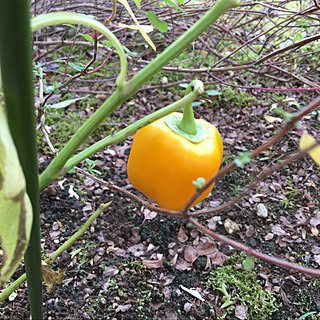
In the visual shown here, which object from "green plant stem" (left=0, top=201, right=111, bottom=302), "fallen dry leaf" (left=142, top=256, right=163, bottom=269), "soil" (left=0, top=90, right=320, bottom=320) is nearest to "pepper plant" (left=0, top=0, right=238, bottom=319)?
"green plant stem" (left=0, top=201, right=111, bottom=302)

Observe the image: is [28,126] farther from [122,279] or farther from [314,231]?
[314,231]

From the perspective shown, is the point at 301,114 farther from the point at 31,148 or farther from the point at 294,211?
the point at 294,211

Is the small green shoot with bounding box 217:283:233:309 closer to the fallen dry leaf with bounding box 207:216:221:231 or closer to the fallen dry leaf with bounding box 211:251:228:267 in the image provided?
the fallen dry leaf with bounding box 211:251:228:267

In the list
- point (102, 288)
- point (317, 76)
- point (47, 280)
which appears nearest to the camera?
point (47, 280)

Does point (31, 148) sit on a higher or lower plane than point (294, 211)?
higher

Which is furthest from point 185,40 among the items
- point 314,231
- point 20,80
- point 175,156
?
point 314,231

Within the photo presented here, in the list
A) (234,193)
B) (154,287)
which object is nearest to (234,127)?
(234,193)
